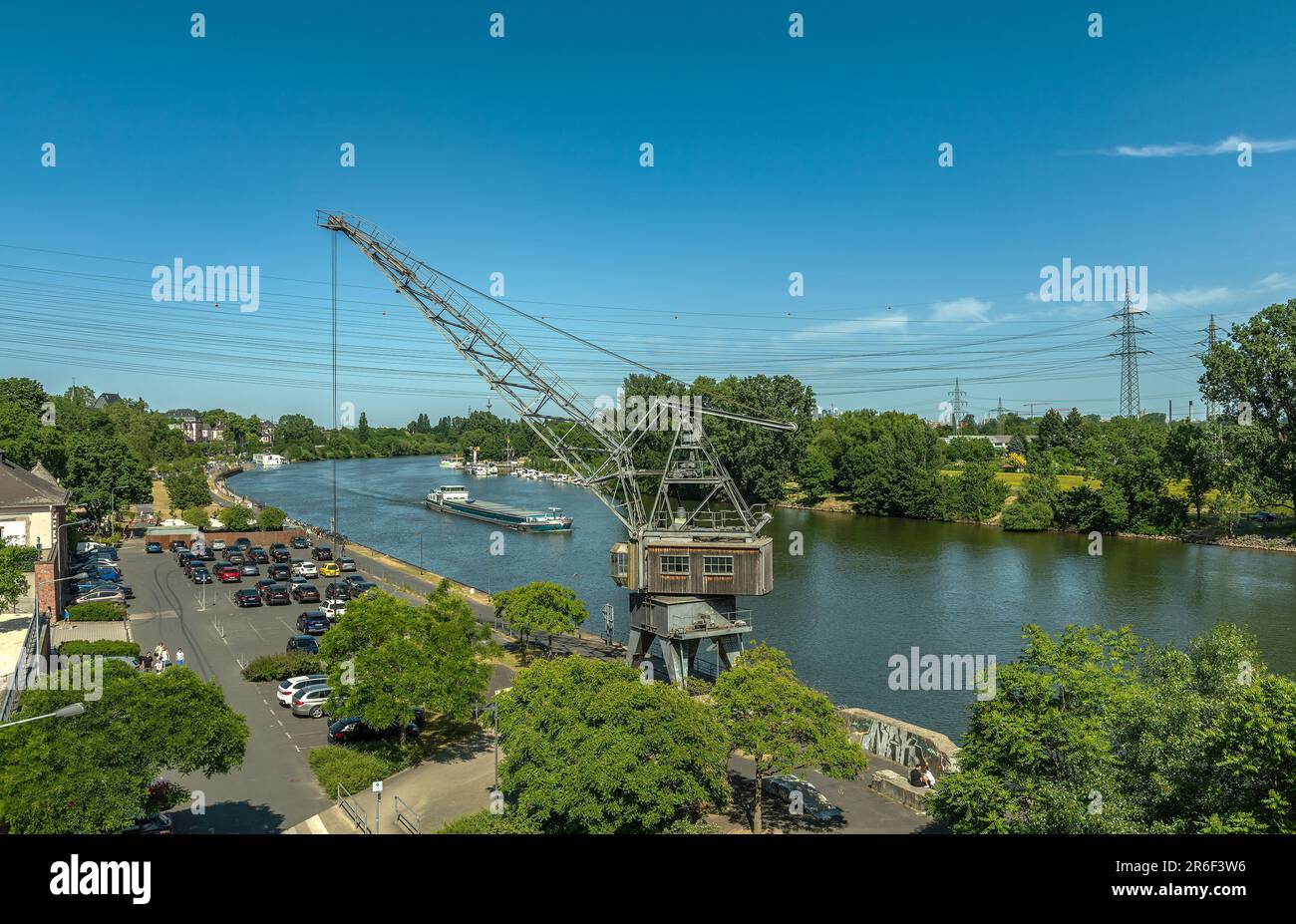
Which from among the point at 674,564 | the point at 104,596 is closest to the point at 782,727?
the point at 674,564

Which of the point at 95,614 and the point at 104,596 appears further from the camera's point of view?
the point at 104,596

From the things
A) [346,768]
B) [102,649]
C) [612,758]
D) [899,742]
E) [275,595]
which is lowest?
[899,742]

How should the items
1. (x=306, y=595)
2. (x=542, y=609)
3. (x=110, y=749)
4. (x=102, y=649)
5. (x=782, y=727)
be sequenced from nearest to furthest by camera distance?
(x=110, y=749)
(x=782, y=727)
(x=102, y=649)
(x=542, y=609)
(x=306, y=595)

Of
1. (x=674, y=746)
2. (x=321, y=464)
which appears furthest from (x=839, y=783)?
(x=321, y=464)

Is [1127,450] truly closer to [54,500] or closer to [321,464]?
[54,500]

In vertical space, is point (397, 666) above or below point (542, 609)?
above

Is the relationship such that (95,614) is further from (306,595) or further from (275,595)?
(306,595)


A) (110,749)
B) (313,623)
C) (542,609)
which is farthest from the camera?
(313,623)

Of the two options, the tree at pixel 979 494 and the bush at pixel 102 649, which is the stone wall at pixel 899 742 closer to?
the bush at pixel 102 649
